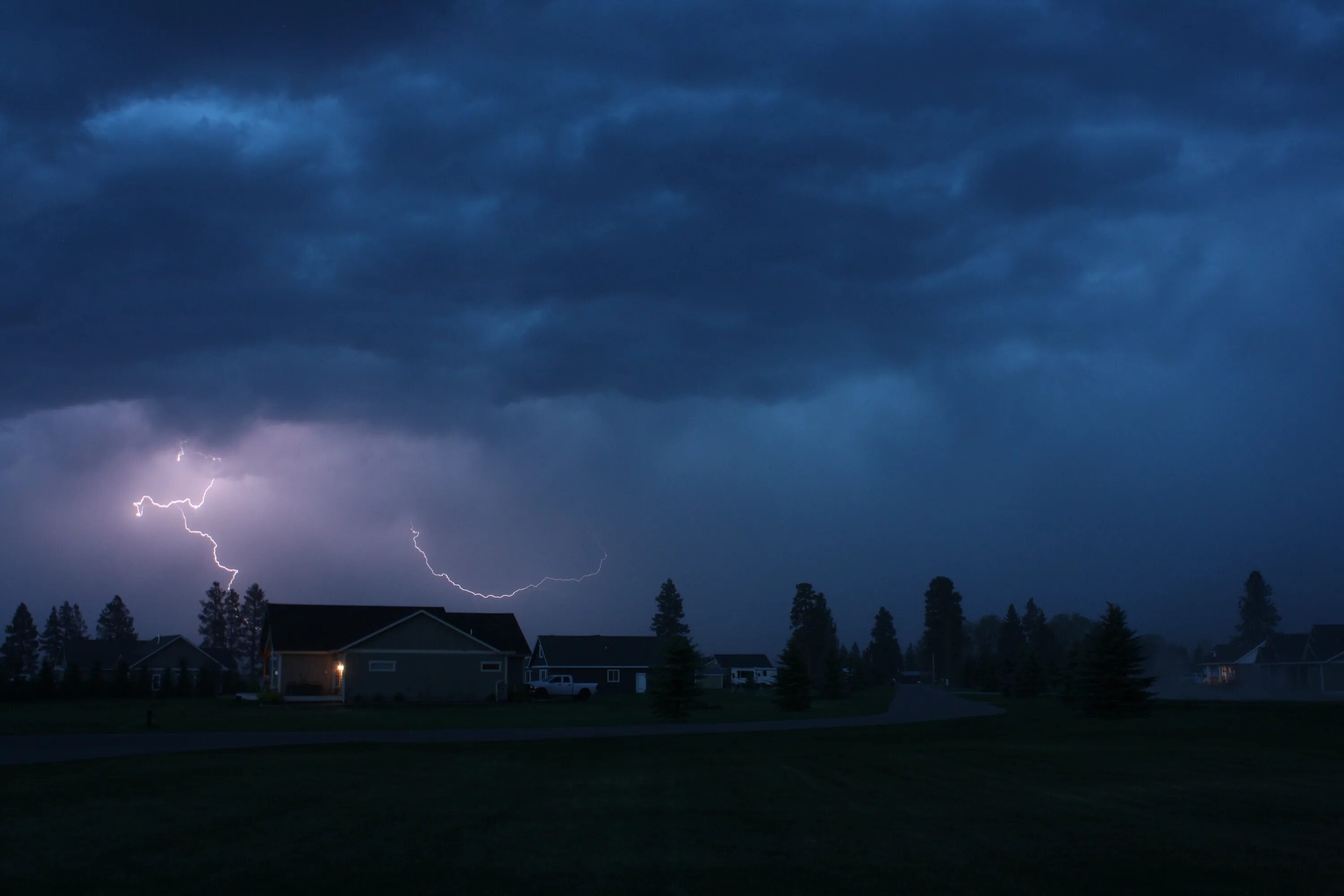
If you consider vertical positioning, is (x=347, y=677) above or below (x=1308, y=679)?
above

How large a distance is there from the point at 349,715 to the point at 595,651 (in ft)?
159

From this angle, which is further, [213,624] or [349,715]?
[213,624]

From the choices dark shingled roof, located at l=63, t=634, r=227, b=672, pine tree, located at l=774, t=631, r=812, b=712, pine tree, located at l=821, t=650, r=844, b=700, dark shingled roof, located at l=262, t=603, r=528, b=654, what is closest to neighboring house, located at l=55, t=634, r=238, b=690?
dark shingled roof, located at l=63, t=634, r=227, b=672

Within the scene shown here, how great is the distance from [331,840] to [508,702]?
47.9 metres

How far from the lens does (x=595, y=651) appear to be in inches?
3578

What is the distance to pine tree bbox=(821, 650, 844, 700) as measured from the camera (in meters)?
66.4

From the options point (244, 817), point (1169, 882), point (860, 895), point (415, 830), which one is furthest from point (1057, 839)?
point (244, 817)

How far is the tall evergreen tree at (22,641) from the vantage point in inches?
4988

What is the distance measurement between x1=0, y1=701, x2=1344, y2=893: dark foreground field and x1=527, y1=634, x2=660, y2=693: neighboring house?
6579 centimetres

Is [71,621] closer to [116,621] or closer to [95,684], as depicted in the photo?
[116,621]

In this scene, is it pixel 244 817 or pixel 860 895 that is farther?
pixel 244 817

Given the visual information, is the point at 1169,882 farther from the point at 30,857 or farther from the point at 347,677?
the point at 347,677

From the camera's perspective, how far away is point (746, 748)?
81.7ft

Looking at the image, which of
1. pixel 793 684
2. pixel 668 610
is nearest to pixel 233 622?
pixel 668 610
